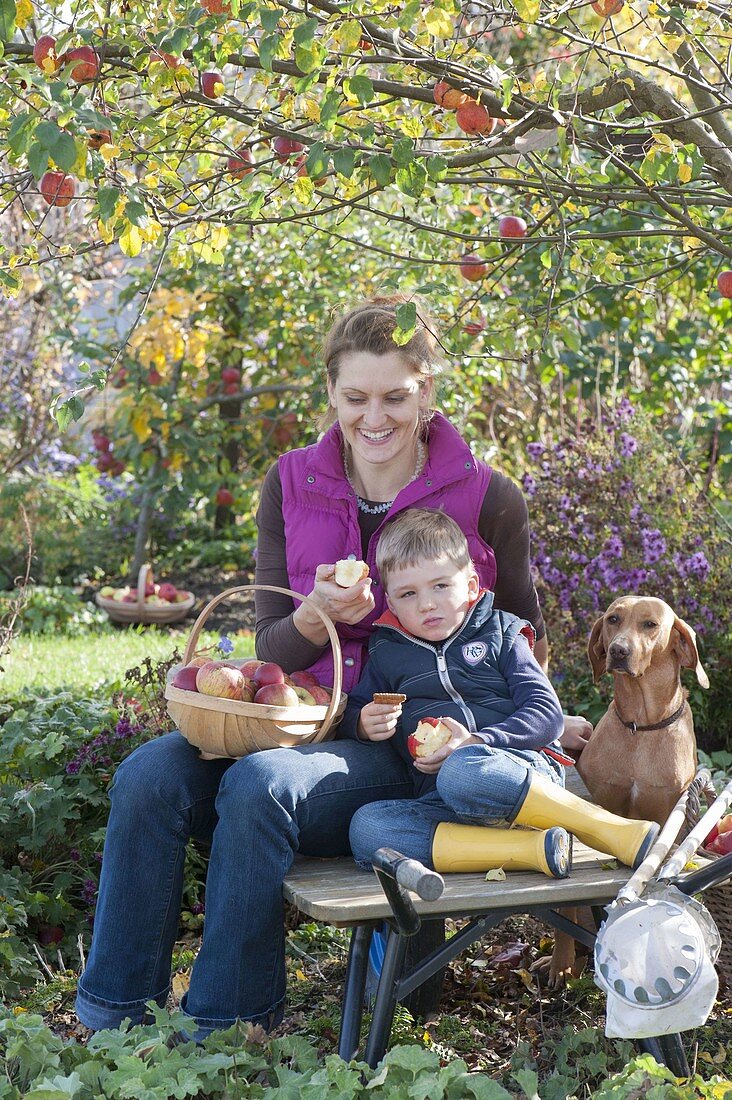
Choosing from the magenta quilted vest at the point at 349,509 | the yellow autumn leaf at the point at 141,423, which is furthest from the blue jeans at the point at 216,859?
the yellow autumn leaf at the point at 141,423

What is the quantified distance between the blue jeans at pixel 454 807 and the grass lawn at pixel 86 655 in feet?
6.95

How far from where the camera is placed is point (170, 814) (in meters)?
2.48

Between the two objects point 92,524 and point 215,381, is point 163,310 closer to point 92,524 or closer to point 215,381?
point 215,381

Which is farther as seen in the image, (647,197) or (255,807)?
(647,197)

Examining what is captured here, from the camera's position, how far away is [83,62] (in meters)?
2.34

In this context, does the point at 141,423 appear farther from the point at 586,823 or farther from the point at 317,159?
the point at 586,823

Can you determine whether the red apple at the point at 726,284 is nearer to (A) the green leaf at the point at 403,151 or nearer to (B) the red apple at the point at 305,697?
(A) the green leaf at the point at 403,151

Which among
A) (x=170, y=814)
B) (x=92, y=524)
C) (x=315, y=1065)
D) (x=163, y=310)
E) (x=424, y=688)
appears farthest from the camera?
(x=92, y=524)

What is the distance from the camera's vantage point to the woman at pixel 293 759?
2.33 meters

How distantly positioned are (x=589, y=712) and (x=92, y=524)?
5020mm

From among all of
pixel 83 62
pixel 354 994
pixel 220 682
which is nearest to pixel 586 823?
pixel 354 994

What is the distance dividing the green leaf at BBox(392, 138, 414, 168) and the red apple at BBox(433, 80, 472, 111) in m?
0.24

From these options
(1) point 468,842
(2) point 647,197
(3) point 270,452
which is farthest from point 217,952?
(3) point 270,452

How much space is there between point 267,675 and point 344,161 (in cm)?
107
